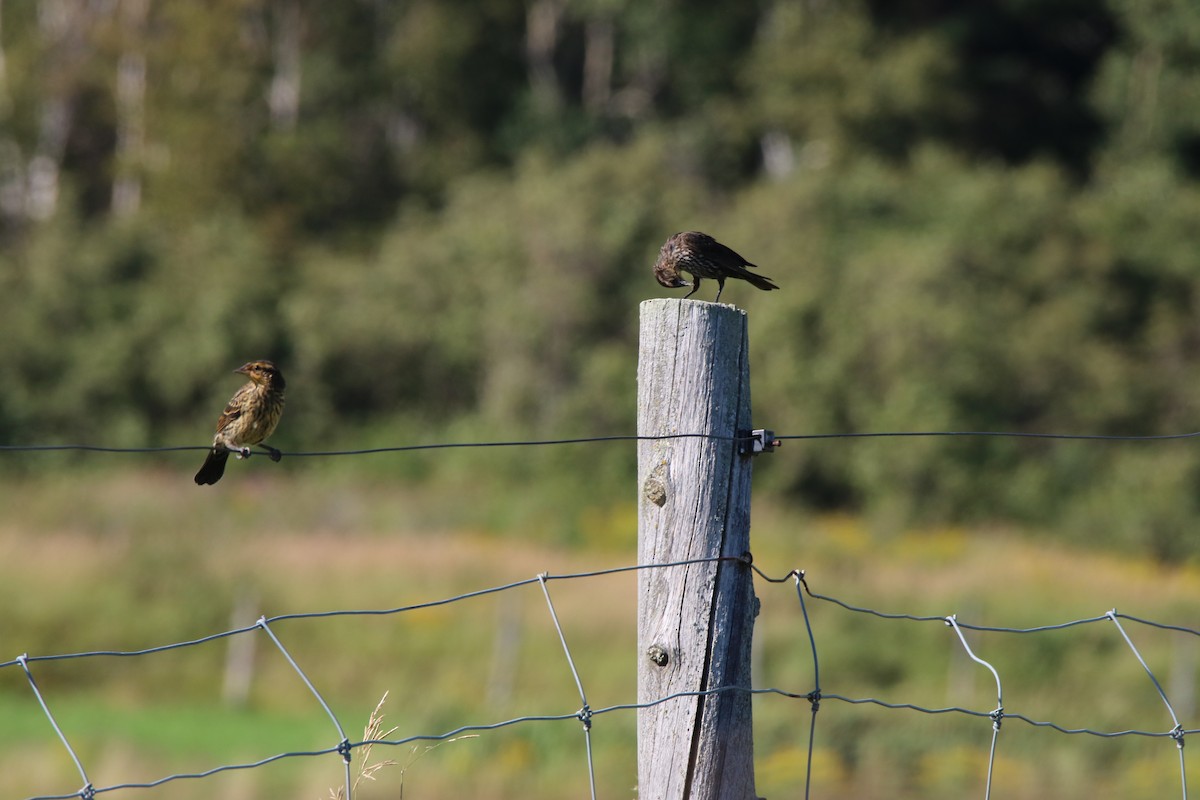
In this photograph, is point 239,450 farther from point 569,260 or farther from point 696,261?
point 569,260

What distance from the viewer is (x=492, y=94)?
41469 mm

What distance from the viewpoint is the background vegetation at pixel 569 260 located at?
26.4 m

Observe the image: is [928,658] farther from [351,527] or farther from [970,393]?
[970,393]

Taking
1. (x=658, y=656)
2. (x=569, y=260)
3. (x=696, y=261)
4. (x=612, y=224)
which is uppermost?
(x=612, y=224)

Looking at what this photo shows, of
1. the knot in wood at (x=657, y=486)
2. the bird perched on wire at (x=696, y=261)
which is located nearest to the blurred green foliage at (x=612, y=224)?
the bird perched on wire at (x=696, y=261)

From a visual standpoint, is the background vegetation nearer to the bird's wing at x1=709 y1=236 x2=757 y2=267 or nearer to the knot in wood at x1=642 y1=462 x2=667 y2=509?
the bird's wing at x1=709 y1=236 x2=757 y2=267

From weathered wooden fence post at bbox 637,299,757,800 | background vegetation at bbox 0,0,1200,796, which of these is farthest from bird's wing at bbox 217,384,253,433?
background vegetation at bbox 0,0,1200,796

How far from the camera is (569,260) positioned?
3086 cm

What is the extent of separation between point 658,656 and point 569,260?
27467 millimetres

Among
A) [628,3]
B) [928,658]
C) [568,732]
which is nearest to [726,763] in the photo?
[568,732]

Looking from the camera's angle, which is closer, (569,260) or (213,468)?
(213,468)

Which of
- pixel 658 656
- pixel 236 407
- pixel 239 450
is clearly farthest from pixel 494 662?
pixel 658 656

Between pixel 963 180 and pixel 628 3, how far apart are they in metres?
10.8

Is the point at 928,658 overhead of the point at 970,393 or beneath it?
beneath
